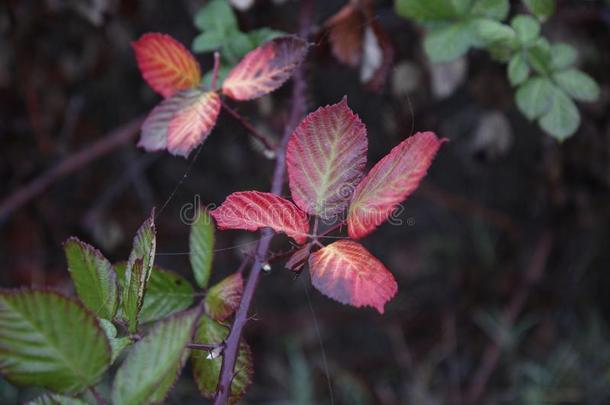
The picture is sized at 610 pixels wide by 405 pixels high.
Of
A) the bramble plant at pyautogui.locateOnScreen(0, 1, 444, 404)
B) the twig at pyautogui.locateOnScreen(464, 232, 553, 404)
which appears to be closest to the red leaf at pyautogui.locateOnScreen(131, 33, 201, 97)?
the bramble plant at pyautogui.locateOnScreen(0, 1, 444, 404)

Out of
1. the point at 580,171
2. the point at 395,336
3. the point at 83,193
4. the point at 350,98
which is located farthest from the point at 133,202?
the point at 580,171

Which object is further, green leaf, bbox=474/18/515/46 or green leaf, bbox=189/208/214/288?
green leaf, bbox=474/18/515/46

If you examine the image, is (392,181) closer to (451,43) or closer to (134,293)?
(134,293)

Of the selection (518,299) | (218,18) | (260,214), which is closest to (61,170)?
(218,18)

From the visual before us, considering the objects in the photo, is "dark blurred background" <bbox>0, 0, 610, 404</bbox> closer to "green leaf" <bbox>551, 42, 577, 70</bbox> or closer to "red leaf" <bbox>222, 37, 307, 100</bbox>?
"green leaf" <bbox>551, 42, 577, 70</bbox>

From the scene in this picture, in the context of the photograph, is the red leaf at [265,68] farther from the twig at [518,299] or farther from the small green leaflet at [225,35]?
the twig at [518,299]

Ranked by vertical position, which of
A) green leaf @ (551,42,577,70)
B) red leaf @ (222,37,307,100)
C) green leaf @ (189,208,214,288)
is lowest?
green leaf @ (551,42,577,70)
